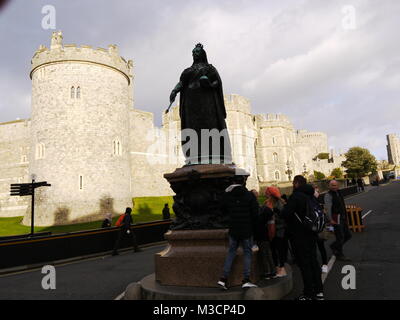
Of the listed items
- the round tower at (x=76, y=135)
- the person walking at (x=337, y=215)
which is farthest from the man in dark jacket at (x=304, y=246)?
the round tower at (x=76, y=135)

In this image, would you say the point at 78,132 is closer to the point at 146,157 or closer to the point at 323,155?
the point at 146,157

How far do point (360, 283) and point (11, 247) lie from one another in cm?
928

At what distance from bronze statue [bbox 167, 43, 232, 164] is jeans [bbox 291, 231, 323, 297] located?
2129 mm

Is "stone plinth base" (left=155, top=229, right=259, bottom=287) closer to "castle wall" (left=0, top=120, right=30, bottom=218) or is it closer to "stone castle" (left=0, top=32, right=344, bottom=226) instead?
"stone castle" (left=0, top=32, right=344, bottom=226)

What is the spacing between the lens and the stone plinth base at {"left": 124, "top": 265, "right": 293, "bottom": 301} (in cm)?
409

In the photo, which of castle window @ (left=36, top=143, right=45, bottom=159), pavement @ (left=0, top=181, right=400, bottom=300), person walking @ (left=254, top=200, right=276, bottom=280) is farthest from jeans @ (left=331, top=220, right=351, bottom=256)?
castle window @ (left=36, top=143, right=45, bottom=159)

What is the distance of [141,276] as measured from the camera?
6.85m

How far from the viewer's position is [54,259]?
380 inches

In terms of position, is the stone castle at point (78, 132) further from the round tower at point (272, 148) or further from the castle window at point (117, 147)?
the round tower at point (272, 148)

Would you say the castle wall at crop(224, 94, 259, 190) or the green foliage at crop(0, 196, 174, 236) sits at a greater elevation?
the castle wall at crop(224, 94, 259, 190)

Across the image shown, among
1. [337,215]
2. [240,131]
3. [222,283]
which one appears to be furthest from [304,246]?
[240,131]

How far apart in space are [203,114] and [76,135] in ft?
62.2
